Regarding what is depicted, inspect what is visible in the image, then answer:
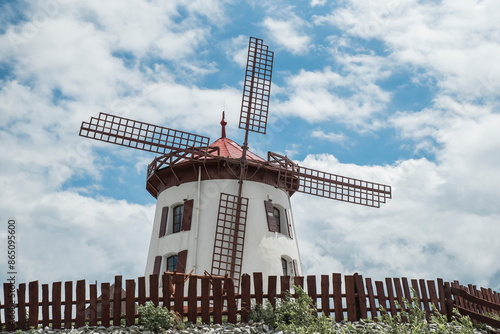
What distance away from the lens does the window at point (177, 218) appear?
18.3 m

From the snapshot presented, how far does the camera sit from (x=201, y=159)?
18.4m

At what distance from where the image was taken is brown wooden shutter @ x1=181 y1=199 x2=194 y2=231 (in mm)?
17766

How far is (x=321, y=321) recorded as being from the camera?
384 inches

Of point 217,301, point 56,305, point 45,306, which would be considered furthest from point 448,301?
point 45,306

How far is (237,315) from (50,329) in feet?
13.6

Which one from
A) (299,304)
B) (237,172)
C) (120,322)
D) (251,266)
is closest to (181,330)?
(120,322)

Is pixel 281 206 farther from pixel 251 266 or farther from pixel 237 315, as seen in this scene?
pixel 237 315

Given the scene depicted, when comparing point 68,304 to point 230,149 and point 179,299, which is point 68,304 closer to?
point 179,299

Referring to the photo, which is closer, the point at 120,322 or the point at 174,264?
the point at 120,322

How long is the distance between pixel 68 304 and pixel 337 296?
6.06 metres

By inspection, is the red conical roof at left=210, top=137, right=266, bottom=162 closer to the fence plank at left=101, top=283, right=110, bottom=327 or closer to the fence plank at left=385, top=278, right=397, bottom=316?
the fence plank at left=385, top=278, right=397, bottom=316

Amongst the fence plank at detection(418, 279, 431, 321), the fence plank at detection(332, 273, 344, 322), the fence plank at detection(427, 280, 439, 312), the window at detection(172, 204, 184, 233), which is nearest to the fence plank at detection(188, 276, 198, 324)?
the fence plank at detection(332, 273, 344, 322)

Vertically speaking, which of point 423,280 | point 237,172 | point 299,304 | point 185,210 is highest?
point 237,172

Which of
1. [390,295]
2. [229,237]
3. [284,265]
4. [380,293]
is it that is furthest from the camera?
[284,265]
